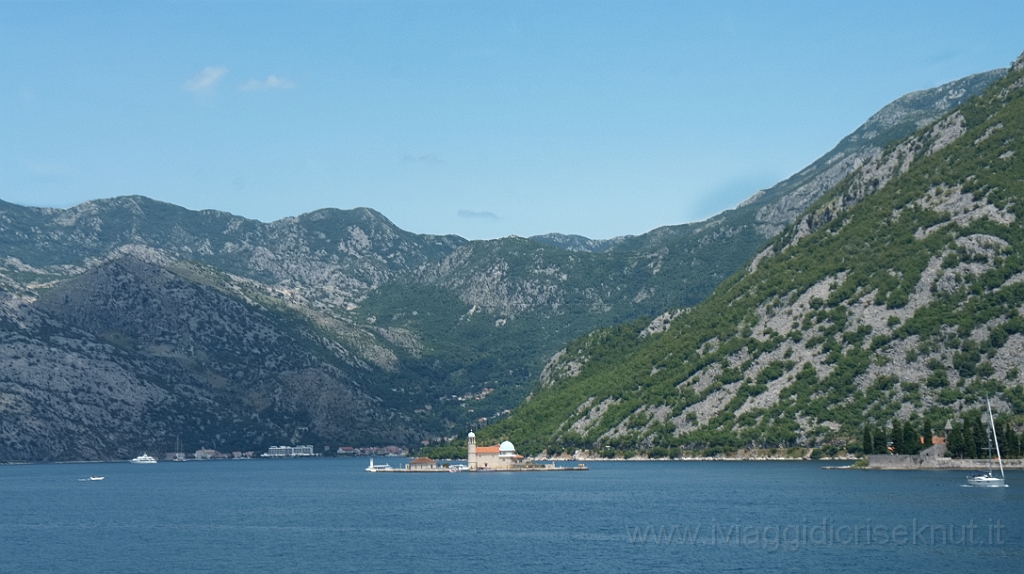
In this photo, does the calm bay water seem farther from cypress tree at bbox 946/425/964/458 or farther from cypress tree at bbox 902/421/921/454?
cypress tree at bbox 902/421/921/454

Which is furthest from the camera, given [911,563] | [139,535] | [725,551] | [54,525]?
[54,525]

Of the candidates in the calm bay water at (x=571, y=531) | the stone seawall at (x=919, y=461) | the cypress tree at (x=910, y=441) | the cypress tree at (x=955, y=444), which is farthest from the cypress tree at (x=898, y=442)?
the calm bay water at (x=571, y=531)

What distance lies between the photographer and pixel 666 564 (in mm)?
102750

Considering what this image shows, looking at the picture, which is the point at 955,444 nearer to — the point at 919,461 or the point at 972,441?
the point at 972,441

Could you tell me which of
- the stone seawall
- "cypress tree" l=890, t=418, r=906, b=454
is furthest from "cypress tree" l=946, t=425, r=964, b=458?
"cypress tree" l=890, t=418, r=906, b=454

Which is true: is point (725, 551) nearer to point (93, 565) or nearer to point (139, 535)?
point (93, 565)

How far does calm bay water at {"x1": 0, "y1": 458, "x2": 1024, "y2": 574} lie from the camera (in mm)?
105000

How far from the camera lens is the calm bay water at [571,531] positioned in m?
105

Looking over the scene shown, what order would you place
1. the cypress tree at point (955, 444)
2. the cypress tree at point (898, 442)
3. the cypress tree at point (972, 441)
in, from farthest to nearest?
the cypress tree at point (898, 442)
the cypress tree at point (955, 444)
the cypress tree at point (972, 441)

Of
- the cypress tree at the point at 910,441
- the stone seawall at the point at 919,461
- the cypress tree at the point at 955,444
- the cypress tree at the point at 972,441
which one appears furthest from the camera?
the cypress tree at the point at 910,441

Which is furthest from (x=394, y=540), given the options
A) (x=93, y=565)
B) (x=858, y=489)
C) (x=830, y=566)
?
(x=858, y=489)

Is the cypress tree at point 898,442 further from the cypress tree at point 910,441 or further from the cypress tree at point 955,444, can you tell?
the cypress tree at point 955,444

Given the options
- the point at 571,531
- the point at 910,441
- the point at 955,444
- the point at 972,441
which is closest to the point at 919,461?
the point at 910,441

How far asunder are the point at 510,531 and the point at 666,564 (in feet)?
98.6
